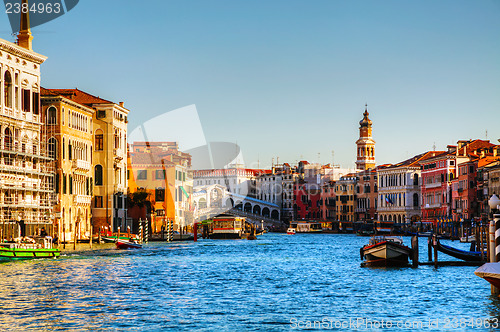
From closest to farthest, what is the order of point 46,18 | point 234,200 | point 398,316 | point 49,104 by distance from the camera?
point 398,316 < point 46,18 < point 49,104 < point 234,200

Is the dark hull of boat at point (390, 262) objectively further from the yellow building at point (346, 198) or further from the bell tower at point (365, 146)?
the bell tower at point (365, 146)

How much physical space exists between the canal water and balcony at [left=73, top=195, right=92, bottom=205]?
1842 centimetres

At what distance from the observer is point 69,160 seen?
157 feet

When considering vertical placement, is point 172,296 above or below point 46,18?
below

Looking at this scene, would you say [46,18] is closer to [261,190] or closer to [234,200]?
[234,200]

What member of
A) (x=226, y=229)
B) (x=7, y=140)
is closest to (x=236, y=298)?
(x=7, y=140)

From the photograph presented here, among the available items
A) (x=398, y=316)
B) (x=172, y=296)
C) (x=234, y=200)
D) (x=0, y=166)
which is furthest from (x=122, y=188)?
(x=234, y=200)

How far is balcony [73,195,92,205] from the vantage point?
48.7 meters

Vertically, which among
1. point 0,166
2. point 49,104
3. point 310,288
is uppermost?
point 49,104

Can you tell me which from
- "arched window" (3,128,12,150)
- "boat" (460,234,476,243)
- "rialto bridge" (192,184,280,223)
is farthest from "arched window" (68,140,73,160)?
"rialto bridge" (192,184,280,223)

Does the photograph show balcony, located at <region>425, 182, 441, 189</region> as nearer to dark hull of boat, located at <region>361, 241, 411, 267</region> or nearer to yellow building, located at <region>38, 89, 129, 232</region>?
yellow building, located at <region>38, 89, 129, 232</region>

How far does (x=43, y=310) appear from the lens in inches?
674

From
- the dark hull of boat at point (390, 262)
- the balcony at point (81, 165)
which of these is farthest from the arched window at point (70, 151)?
the dark hull of boat at point (390, 262)

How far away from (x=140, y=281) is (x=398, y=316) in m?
9.38
